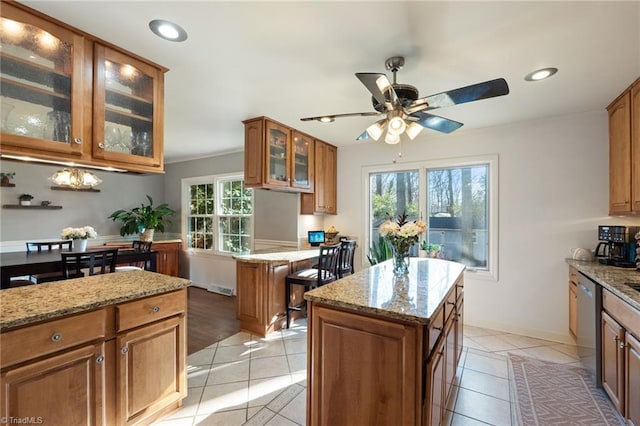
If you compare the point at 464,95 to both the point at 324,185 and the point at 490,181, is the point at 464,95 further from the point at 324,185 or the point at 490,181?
Answer: the point at 324,185

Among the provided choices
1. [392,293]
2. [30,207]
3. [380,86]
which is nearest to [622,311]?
[392,293]

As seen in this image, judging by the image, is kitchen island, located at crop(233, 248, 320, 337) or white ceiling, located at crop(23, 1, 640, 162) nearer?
white ceiling, located at crop(23, 1, 640, 162)

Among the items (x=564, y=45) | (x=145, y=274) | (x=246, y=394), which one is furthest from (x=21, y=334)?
(x=564, y=45)

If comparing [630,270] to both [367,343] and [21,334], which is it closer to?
[367,343]

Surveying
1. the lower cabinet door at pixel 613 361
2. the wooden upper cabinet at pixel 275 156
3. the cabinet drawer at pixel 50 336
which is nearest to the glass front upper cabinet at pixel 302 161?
the wooden upper cabinet at pixel 275 156

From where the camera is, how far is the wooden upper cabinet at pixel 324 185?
412cm

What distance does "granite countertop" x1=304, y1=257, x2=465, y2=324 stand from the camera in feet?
4.47

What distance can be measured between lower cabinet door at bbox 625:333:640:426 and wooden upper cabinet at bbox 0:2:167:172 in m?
3.31

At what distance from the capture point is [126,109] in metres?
1.91

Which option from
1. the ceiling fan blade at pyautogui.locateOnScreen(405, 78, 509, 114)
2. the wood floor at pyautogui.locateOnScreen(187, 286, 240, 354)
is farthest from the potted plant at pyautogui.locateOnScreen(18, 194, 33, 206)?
the ceiling fan blade at pyautogui.locateOnScreen(405, 78, 509, 114)

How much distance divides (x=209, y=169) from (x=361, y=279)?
13.9ft

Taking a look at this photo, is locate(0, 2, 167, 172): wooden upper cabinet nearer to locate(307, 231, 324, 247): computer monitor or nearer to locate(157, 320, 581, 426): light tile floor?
locate(157, 320, 581, 426): light tile floor

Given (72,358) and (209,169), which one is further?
(209,169)

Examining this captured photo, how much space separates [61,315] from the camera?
137cm
